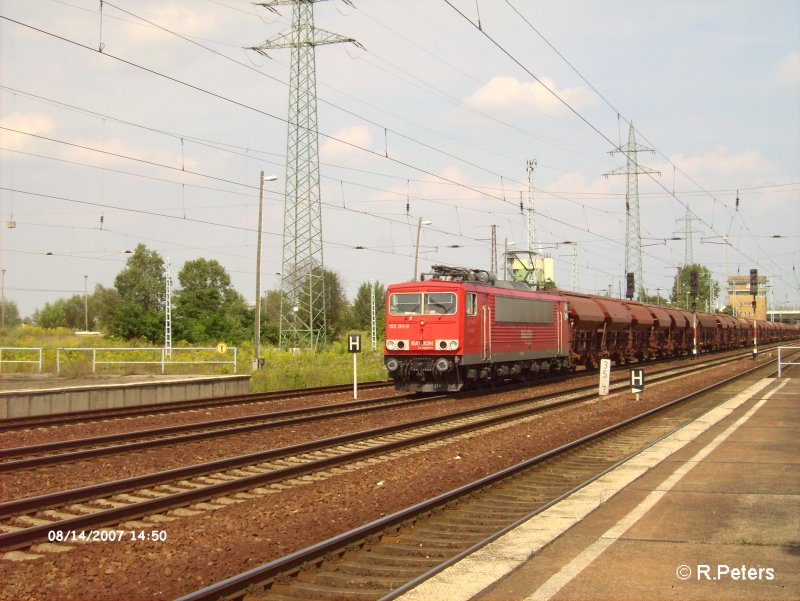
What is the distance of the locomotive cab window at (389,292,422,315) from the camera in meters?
24.1

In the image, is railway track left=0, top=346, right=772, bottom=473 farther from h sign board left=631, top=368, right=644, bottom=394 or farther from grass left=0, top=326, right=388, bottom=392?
grass left=0, top=326, right=388, bottom=392

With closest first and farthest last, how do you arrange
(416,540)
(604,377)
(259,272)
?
(416,540), (604,377), (259,272)

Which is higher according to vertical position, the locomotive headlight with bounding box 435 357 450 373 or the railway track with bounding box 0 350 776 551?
the locomotive headlight with bounding box 435 357 450 373

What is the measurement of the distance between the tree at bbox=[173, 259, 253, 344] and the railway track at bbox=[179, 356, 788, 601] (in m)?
67.6

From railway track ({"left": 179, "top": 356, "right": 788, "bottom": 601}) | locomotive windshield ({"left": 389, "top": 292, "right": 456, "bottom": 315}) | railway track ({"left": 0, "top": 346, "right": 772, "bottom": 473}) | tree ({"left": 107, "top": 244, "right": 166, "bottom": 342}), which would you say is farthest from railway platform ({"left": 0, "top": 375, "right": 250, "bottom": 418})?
tree ({"left": 107, "top": 244, "right": 166, "bottom": 342})

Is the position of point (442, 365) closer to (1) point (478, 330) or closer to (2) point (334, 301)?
(1) point (478, 330)

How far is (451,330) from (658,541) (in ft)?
51.7

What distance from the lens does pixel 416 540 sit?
26.9ft

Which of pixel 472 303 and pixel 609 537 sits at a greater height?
pixel 472 303

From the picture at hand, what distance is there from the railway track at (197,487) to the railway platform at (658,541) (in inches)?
152

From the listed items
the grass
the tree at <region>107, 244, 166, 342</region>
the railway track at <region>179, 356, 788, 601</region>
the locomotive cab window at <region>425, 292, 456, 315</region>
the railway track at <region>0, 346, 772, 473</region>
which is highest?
the tree at <region>107, 244, 166, 342</region>

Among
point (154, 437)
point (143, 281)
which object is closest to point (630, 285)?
point (154, 437)

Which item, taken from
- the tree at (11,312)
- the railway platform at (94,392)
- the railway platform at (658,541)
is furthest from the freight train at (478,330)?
the tree at (11,312)

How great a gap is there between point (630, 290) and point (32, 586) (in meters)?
49.9
